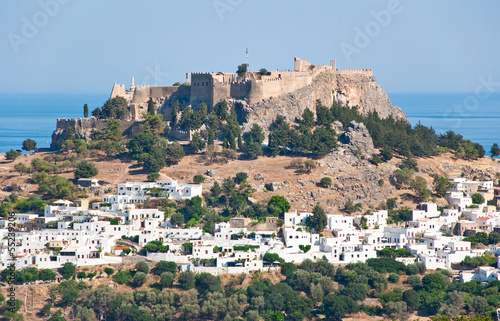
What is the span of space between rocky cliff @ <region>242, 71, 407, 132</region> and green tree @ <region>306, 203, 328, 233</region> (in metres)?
14.9

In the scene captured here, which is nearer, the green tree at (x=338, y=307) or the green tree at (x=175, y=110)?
the green tree at (x=338, y=307)

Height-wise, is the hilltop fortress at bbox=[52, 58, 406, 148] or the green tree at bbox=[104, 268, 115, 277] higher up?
the hilltop fortress at bbox=[52, 58, 406, 148]

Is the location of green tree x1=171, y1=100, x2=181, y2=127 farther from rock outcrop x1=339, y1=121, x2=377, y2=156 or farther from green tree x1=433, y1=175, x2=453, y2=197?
green tree x1=433, y1=175, x2=453, y2=197

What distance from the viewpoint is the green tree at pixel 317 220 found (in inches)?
2805

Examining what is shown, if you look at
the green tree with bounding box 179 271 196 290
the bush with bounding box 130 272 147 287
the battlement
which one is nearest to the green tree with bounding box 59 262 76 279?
the bush with bounding box 130 272 147 287

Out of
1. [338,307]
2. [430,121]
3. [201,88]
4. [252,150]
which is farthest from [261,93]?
[430,121]

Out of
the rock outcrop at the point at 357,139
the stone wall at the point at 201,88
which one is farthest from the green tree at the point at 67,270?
the stone wall at the point at 201,88

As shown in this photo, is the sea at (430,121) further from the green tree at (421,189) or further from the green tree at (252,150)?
the green tree at (252,150)

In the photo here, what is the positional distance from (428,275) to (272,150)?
20.5m

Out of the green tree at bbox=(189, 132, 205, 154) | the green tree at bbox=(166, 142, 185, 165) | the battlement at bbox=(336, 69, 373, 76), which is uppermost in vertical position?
the battlement at bbox=(336, 69, 373, 76)

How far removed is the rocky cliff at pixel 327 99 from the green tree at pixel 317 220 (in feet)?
49.0

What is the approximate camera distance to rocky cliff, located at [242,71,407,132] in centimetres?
8562

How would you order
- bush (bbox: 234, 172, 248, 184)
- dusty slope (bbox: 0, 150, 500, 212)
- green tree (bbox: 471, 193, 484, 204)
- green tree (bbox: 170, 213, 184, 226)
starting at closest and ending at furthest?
green tree (bbox: 170, 213, 184, 226) < dusty slope (bbox: 0, 150, 500, 212) < bush (bbox: 234, 172, 248, 184) < green tree (bbox: 471, 193, 484, 204)

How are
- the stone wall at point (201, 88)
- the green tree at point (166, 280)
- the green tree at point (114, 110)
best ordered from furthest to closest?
the green tree at point (114, 110), the stone wall at point (201, 88), the green tree at point (166, 280)
